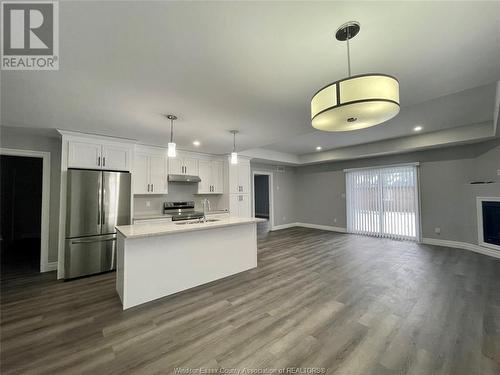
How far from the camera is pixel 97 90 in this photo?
2.25m

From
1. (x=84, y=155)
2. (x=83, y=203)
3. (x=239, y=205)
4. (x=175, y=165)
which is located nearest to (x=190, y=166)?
(x=175, y=165)

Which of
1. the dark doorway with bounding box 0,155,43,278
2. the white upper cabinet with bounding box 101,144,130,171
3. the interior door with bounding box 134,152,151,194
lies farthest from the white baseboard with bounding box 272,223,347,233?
the dark doorway with bounding box 0,155,43,278

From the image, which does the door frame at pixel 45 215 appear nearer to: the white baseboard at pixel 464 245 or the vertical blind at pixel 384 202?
the vertical blind at pixel 384 202

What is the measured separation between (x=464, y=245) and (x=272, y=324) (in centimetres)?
558

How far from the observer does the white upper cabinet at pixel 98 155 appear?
11.9 feet

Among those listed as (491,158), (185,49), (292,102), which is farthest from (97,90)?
(491,158)

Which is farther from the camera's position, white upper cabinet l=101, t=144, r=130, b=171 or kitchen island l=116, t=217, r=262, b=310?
white upper cabinet l=101, t=144, r=130, b=171

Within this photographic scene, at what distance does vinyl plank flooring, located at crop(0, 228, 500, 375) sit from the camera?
168 centimetres

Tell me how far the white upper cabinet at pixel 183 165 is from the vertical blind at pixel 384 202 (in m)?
5.01

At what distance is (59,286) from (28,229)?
5.31m

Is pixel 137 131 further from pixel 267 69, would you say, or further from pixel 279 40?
pixel 279 40

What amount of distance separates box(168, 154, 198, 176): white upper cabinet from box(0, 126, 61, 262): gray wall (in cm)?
212

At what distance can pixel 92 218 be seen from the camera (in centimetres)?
364

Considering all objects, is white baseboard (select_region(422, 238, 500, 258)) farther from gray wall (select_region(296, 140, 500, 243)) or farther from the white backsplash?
the white backsplash
